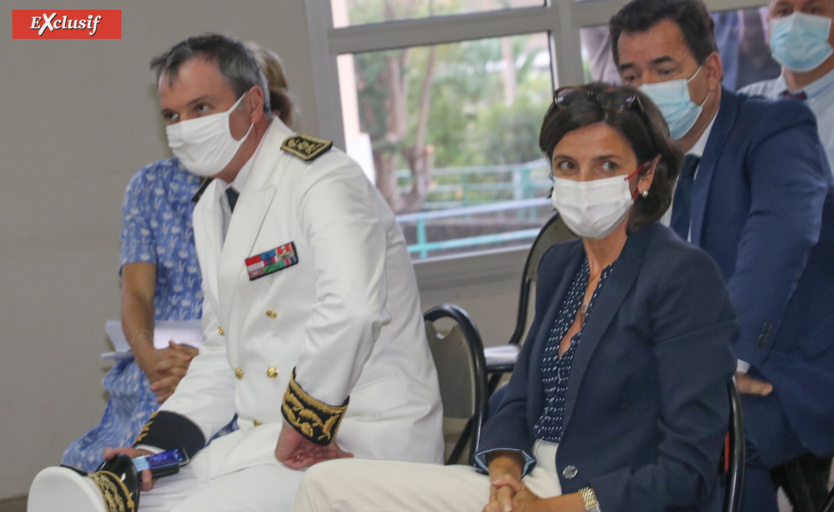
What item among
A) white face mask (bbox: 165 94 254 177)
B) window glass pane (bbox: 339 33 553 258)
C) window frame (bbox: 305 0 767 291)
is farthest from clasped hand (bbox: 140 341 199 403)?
window glass pane (bbox: 339 33 553 258)

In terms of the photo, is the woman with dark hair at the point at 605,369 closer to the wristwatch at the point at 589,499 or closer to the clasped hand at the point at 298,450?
the wristwatch at the point at 589,499

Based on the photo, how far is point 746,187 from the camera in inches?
81.3

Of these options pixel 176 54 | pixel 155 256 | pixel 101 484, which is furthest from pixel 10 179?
pixel 101 484

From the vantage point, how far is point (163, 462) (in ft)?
6.22

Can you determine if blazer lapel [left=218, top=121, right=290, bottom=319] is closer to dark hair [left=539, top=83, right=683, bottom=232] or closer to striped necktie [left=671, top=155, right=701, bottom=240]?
dark hair [left=539, top=83, right=683, bottom=232]

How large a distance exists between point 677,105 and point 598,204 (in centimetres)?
72

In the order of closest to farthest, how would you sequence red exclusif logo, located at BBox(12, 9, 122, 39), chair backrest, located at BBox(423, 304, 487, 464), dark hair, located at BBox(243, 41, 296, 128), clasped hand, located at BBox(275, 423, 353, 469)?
clasped hand, located at BBox(275, 423, 353, 469), chair backrest, located at BBox(423, 304, 487, 464), dark hair, located at BBox(243, 41, 296, 128), red exclusif logo, located at BBox(12, 9, 122, 39)

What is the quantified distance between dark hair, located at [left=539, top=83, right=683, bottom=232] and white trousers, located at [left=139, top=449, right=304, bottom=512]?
873 mm

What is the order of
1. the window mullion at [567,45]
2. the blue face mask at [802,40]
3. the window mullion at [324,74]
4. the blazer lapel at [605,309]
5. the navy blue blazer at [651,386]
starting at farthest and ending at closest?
the window mullion at [567,45]
the window mullion at [324,74]
the blue face mask at [802,40]
the blazer lapel at [605,309]
the navy blue blazer at [651,386]

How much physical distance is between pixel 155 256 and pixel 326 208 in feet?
3.92

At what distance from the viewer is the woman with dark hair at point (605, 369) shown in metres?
1.45

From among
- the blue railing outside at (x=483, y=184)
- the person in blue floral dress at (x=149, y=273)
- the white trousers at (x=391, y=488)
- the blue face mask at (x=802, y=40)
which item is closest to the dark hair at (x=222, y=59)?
the person in blue floral dress at (x=149, y=273)

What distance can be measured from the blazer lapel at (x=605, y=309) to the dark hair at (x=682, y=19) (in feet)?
2.98

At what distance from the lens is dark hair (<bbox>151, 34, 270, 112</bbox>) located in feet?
6.77
